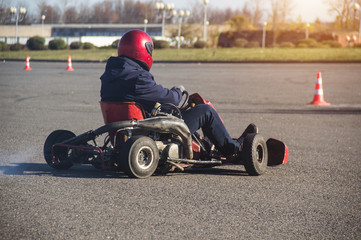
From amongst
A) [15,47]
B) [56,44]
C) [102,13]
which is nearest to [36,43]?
[56,44]

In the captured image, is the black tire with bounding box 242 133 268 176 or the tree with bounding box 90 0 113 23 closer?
the black tire with bounding box 242 133 268 176

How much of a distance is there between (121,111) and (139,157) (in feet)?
1.68

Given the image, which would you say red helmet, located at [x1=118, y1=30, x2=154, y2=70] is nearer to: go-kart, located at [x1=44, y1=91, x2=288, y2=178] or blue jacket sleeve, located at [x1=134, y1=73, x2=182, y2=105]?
blue jacket sleeve, located at [x1=134, y1=73, x2=182, y2=105]

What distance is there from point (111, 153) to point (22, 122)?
483cm

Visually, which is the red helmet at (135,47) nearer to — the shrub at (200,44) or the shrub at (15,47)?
the shrub at (15,47)

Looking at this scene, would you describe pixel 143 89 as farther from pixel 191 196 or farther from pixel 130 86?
pixel 191 196

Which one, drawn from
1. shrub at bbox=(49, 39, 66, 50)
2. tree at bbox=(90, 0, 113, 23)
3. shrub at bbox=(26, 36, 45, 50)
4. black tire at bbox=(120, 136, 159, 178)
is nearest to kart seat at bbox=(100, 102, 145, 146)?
black tire at bbox=(120, 136, 159, 178)

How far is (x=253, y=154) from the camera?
5402 mm

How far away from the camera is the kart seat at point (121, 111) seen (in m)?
5.21

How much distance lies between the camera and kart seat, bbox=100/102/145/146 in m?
5.21

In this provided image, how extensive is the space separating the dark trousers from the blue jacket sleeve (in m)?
0.24

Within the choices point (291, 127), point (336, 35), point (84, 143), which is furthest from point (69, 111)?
point (336, 35)

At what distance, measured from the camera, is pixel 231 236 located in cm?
354

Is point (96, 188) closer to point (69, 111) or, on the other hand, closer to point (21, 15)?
point (69, 111)
